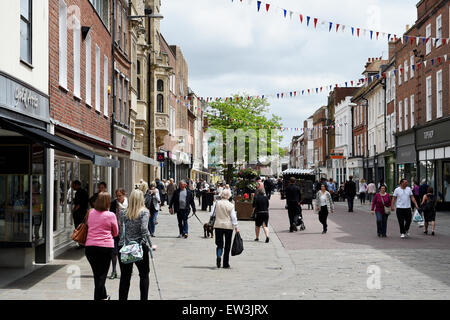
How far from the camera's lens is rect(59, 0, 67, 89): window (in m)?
15.2

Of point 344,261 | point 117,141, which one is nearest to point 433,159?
point 117,141

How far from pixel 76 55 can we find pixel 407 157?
88.2 feet

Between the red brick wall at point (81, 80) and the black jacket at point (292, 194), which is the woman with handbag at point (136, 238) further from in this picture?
the black jacket at point (292, 194)

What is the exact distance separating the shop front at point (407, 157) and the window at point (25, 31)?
93.5ft

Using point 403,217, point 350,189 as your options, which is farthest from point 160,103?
point 403,217

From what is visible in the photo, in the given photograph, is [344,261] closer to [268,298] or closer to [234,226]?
[234,226]

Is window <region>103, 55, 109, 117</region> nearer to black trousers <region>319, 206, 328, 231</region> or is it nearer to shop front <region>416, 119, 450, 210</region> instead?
black trousers <region>319, 206, 328, 231</region>

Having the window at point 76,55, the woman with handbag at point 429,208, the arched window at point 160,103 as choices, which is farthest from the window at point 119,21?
the arched window at point 160,103

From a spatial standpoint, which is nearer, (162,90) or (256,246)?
(256,246)

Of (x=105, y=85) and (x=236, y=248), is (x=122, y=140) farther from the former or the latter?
(x=236, y=248)

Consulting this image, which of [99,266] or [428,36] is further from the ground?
[428,36]

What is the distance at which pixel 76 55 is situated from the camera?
16969mm
